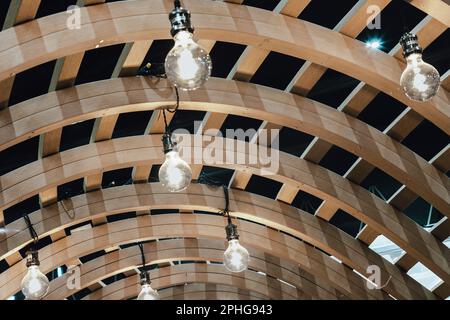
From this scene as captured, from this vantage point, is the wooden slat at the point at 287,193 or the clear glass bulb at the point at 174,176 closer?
the clear glass bulb at the point at 174,176

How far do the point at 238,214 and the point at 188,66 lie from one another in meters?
7.17

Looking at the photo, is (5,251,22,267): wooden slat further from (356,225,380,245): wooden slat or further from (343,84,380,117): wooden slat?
(343,84,380,117): wooden slat

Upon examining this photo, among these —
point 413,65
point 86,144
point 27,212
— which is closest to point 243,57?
point 86,144

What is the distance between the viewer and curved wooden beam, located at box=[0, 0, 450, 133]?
22.8ft

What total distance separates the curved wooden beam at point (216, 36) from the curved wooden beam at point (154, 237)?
4.90 metres

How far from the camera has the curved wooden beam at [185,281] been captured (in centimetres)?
1518

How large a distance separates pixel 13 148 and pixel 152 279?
19.6 ft

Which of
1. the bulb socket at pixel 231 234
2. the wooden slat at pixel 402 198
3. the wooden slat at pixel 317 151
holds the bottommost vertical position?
the bulb socket at pixel 231 234

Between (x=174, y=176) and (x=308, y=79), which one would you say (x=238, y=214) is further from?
(x=174, y=176)

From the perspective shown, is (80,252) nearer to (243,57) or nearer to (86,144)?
(86,144)

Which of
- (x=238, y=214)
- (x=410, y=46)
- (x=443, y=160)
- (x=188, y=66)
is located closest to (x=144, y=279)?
(x=238, y=214)

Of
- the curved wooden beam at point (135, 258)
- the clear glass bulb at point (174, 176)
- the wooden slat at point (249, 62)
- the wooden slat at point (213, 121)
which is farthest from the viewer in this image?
the curved wooden beam at point (135, 258)

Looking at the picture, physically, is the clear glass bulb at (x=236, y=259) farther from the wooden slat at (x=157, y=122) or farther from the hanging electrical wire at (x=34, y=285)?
the hanging electrical wire at (x=34, y=285)

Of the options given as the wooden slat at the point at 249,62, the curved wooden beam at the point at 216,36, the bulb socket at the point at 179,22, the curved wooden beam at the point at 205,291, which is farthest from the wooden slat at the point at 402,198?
the bulb socket at the point at 179,22
